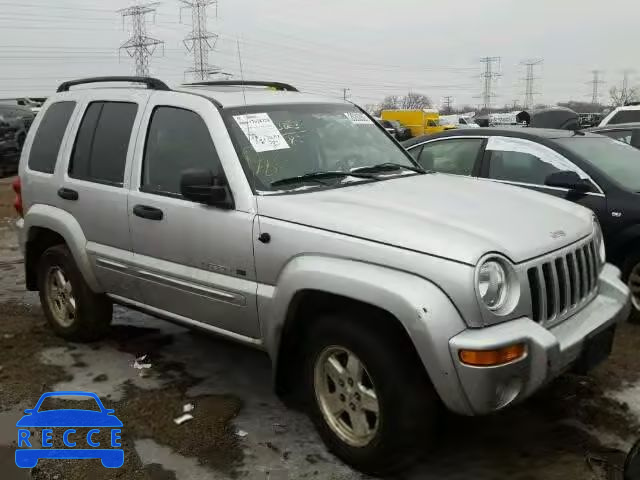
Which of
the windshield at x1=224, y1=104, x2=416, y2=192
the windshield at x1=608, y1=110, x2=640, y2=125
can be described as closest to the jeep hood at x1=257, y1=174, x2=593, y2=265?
the windshield at x1=224, y1=104, x2=416, y2=192

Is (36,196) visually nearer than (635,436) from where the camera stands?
No

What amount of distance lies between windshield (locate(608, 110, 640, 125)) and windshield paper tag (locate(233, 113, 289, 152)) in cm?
1015

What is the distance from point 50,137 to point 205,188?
220 centimetres

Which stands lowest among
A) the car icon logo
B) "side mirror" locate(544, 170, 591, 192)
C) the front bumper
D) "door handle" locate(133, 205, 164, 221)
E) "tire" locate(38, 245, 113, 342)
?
the car icon logo

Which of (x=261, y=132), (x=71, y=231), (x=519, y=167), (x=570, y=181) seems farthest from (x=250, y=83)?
(x=570, y=181)

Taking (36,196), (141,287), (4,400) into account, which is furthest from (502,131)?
(4,400)

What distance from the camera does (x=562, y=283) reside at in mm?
3105

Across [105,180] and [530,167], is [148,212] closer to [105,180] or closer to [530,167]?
[105,180]

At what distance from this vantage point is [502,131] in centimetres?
589

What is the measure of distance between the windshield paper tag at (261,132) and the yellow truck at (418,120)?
36016mm

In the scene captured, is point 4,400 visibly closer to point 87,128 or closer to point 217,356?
point 217,356

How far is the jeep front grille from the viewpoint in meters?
2.91

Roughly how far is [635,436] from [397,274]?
1719 millimetres

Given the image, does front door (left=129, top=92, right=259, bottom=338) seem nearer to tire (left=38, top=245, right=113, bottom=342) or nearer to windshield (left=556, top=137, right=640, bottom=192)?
tire (left=38, top=245, right=113, bottom=342)
